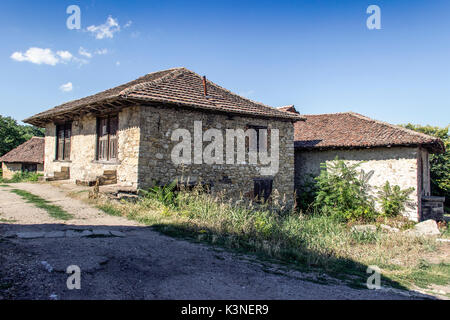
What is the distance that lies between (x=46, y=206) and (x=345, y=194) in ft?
36.3

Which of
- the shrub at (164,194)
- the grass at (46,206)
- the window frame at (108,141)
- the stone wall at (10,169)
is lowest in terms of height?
the grass at (46,206)

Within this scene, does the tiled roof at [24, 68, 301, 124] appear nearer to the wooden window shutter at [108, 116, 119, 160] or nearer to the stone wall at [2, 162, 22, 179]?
the wooden window shutter at [108, 116, 119, 160]

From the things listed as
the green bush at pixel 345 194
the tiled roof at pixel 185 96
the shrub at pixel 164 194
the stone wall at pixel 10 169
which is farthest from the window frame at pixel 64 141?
the stone wall at pixel 10 169

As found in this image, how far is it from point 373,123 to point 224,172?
8.14m

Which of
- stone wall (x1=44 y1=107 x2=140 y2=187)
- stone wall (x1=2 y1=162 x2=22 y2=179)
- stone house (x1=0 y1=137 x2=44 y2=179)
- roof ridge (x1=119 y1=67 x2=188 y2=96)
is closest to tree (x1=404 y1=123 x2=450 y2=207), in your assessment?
roof ridge (x1=119 y1=67 x2=188 y2=96)

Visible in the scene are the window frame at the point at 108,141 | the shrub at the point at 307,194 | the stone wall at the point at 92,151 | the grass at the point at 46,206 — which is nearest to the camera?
the grass at the point at 46,206

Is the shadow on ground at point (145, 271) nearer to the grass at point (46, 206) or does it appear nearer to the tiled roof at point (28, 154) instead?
the grass at point (46, 206)

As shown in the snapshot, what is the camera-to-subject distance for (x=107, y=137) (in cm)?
1176

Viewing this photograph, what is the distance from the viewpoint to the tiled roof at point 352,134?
12336mm

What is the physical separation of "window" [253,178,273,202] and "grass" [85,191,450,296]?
295cm

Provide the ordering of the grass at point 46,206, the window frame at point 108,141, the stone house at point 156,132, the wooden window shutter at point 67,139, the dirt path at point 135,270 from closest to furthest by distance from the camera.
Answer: the dirt path at point 135,270
the grass at point 46,206
the stone house at point 156,132
the window frame at point 108,141
the wooden window shutter at point 67,139

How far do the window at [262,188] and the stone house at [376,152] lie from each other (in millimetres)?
2909

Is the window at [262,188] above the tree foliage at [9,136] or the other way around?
the other way around
